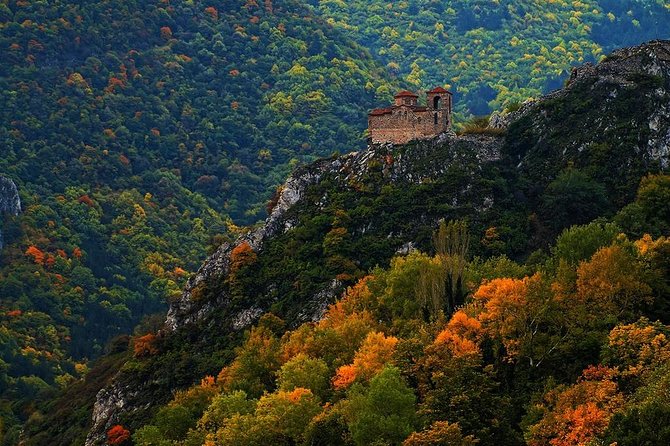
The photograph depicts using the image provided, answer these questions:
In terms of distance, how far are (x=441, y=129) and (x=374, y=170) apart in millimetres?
7586

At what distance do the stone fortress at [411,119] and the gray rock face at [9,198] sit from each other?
106110 mm

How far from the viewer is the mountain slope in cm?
9438

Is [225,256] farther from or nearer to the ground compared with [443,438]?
nearer to the ground

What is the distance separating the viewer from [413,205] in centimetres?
9988

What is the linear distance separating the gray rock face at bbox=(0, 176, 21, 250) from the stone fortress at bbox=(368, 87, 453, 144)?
348ft

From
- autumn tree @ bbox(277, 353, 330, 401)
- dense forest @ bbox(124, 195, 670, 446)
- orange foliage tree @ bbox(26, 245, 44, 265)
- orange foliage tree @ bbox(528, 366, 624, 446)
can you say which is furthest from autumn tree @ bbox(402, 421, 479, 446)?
orange foliage tree @ bbox(26, 245, 44, 265)

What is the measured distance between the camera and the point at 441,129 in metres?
106

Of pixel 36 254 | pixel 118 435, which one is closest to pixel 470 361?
pixel 118 435

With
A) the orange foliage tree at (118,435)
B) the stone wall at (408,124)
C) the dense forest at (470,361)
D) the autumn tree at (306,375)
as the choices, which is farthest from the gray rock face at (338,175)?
the autumn tree at (306,375)

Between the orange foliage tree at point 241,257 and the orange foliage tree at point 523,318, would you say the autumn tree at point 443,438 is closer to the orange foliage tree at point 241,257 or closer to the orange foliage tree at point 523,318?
the orange foliage tree at point 523,318

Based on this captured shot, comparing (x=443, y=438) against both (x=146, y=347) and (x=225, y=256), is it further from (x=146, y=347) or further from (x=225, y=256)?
(x=225, y=256)

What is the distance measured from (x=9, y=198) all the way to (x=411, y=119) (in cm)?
11030

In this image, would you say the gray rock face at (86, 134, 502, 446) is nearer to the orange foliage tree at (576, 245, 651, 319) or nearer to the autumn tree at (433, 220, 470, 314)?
the autumn tree at (433, 220, 470, 314)

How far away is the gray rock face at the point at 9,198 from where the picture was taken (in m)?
194
